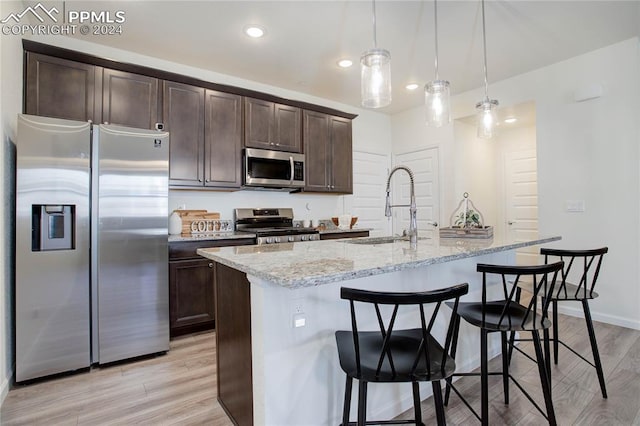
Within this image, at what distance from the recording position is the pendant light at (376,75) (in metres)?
2.00

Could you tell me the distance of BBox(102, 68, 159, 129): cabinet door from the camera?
292 centimetres

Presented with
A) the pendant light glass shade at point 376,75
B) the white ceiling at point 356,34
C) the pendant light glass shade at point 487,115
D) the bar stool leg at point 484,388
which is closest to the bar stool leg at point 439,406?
the bar stool leg at point 484,388

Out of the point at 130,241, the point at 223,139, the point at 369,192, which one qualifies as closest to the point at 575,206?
the point at 369,192

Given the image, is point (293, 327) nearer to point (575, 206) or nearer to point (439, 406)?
point (439, 406)

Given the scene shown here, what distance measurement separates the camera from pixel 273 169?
A: 3.91 metres

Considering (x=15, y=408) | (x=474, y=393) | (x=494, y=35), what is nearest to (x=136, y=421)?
(x=15, y=408)

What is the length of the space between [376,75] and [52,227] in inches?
97.4

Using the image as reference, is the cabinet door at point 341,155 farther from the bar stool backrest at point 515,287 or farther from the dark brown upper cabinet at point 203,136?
the bar stool backrest at point 515,287

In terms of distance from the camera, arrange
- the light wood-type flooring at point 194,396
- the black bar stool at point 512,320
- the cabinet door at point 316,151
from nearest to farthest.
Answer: the black bar stool at point 512,320 → the light wood-type flooring at point 194,396 → the cabinet door at point 316,151

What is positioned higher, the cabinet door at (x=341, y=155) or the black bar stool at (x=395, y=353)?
the cabinet door at (x=341, y=155)

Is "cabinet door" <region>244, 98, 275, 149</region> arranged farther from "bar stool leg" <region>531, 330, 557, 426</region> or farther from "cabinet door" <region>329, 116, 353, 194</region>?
Answer: "bar stool leg" <region>531, 330, 557, 426</region>

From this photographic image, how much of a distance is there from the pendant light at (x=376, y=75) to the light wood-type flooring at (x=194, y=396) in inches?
74.3

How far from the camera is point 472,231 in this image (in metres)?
2.49

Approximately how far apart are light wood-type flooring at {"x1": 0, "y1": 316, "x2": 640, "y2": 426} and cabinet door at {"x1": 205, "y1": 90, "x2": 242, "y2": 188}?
1806 mm
